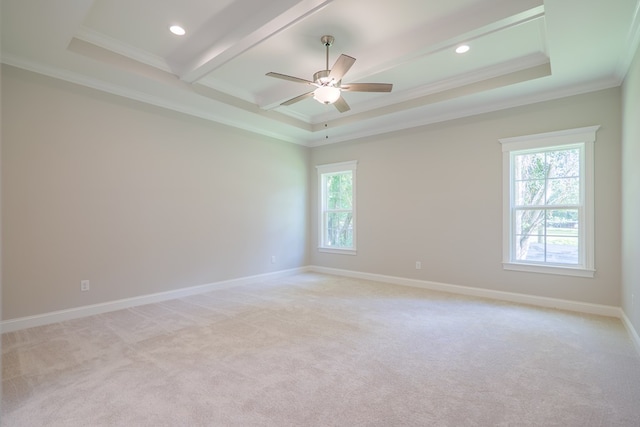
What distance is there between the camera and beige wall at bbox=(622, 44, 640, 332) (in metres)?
2.84

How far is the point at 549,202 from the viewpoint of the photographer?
418 cm

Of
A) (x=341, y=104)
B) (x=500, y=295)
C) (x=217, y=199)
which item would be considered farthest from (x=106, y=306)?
(x=500, y=295)

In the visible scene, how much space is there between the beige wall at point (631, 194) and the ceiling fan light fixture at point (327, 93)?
8.99ft

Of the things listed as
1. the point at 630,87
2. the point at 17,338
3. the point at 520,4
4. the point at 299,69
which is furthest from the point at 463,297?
the point at 17,338

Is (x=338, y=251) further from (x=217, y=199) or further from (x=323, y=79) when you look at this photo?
(x=323, y=79)

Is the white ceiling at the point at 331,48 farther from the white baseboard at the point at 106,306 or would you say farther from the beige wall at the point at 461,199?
the white baseboard at the point at 106,306

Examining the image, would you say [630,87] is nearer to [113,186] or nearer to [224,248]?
[224,248]

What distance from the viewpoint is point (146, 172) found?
4.28 metres

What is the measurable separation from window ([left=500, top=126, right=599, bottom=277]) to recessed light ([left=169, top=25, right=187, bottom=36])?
4.30 meters

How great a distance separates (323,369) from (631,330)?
3.09 m

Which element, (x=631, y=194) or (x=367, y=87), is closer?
(x=631, y=194)

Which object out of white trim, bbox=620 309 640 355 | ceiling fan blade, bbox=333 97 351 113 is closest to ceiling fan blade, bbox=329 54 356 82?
ceiling fan blade, bbox=333 97 351 113

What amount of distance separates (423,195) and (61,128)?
5.05 meters

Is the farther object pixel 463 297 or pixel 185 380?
pixel 463 297
